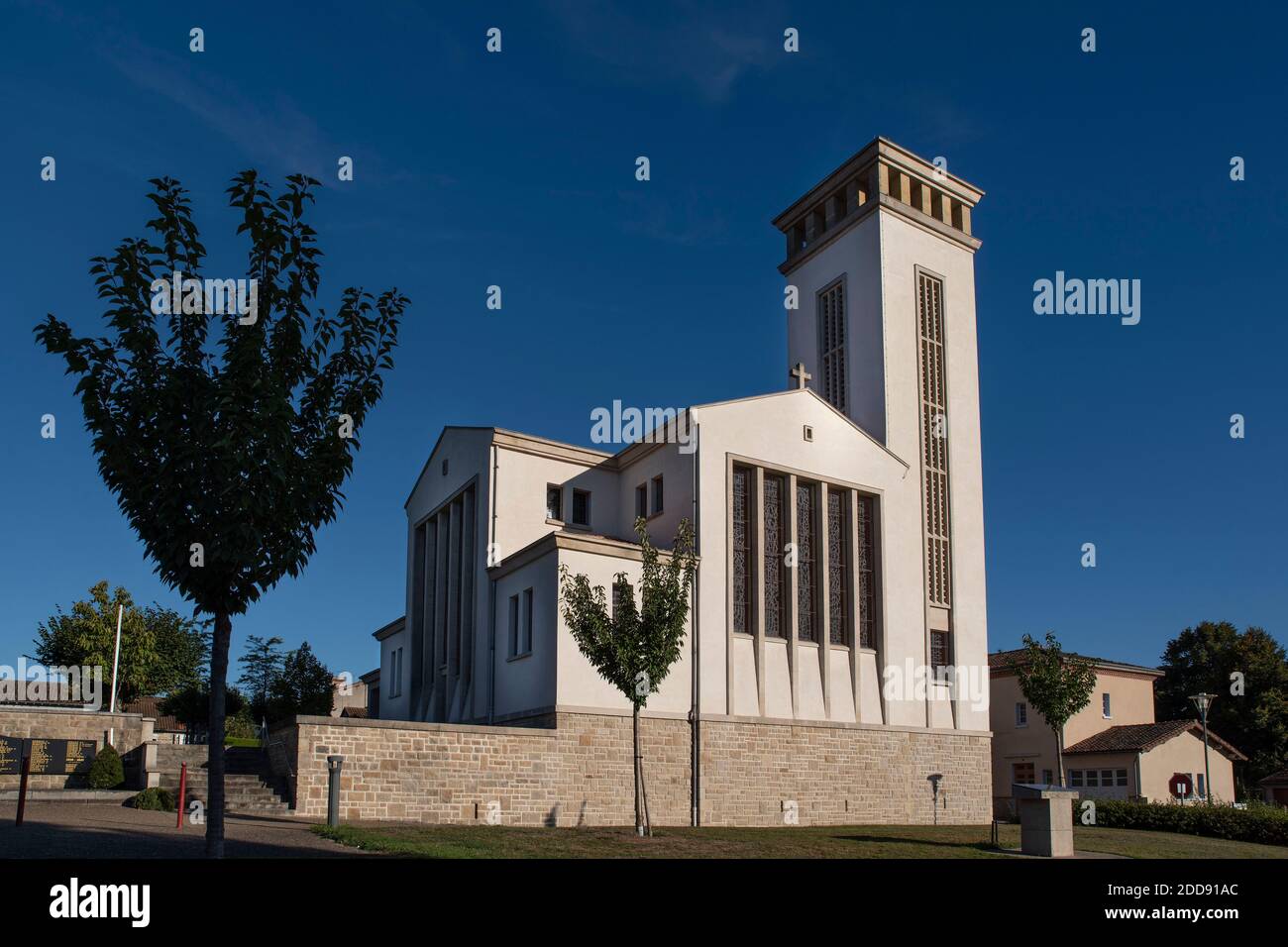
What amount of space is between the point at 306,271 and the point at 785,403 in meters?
21.7

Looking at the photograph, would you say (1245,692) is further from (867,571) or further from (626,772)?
(626,772)

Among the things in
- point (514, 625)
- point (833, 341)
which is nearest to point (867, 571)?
point (833, 341)

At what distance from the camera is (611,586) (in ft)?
89.5

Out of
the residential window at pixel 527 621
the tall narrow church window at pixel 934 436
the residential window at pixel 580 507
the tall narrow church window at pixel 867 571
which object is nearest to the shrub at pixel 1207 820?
the tall narrow church window at pixel 934 436

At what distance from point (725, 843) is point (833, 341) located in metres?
23.3

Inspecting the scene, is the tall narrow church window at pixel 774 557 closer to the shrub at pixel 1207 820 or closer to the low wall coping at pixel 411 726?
the low wall coping at pixel 411 726

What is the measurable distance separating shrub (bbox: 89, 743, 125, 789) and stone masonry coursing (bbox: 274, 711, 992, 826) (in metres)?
8.51

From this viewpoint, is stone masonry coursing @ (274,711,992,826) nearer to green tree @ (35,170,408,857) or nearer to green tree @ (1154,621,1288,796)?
green tree @ (35,170,408,857)

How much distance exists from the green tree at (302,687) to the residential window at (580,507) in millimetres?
16242

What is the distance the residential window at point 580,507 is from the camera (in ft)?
109

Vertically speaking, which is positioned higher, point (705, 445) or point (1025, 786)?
point (705, 445)
